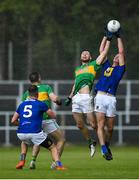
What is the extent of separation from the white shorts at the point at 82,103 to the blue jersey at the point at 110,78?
304 mm

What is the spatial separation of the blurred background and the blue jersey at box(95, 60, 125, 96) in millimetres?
14837

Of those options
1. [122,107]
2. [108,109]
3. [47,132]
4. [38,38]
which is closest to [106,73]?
[108,109]

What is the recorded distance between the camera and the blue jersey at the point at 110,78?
977 inches

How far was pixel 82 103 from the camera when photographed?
25.0 meters

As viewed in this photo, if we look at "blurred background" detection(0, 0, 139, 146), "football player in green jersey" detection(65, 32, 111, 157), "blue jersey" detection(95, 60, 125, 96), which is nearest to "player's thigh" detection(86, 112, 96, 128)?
"football player in green jersey" detection(65, 32, 111, 157)

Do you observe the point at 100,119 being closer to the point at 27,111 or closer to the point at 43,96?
the point at 43,96

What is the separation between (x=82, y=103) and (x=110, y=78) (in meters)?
0.79

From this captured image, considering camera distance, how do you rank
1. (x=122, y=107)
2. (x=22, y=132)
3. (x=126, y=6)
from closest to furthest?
(x=22, y=132), (x=122, y=107), (x=126, y=6)

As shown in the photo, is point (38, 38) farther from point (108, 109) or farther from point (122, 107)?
point (108, 109)

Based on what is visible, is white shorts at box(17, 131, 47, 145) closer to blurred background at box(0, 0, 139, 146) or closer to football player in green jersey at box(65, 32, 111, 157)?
football player in green jersey at box(65, 32, 111, 157)

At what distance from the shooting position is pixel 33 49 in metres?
43.7

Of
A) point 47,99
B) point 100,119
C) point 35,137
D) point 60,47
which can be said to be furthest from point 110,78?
point 60,47

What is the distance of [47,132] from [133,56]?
20306 millimetres

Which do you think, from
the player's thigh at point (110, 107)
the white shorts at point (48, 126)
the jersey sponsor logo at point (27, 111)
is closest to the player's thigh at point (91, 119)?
the player's thigh at point (110, 107)
